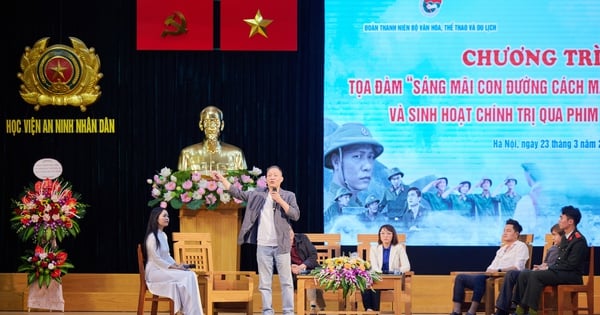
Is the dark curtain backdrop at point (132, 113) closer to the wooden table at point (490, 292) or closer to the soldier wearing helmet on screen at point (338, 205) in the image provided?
the soldier wearing helmet on screen at point (338, 205)

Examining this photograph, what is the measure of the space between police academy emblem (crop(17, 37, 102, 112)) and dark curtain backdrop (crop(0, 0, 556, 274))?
89 mm

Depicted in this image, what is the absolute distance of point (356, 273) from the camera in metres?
7.66

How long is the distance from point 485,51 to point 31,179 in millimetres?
4701

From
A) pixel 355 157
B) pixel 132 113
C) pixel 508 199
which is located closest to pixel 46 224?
pixel 132 113

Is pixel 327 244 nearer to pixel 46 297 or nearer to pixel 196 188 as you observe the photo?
pixel 196 188

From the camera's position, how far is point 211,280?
861cm

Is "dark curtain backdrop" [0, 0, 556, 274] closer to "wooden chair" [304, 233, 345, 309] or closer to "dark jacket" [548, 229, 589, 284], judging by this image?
"wooden chair" [304, 233, 345, 309]

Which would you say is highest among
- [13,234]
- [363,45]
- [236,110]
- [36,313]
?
[363,45]

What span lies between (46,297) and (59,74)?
2.22 meters

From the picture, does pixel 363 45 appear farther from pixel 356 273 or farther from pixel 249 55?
pixel 356 273

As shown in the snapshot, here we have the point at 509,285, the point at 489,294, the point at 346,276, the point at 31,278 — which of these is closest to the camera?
the point at 346,276

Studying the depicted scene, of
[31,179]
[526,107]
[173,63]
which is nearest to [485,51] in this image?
[526,107]

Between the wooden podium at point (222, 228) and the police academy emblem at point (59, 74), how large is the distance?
1.97 meters

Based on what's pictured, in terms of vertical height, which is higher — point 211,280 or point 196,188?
point 196,188
